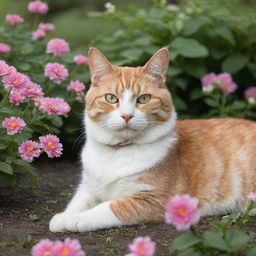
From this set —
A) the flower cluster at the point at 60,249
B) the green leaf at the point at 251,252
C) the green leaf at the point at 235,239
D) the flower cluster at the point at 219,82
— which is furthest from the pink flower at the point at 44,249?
the flower cluster at the point at 219,82

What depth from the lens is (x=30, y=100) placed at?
4004mm

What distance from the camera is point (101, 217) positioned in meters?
3.55

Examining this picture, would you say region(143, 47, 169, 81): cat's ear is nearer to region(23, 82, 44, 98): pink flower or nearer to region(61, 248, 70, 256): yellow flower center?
region(23, 82, 44, 98): pink flower

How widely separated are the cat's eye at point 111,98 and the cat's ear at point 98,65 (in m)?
0.21

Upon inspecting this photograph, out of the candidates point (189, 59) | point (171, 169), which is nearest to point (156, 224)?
point (171, 169)

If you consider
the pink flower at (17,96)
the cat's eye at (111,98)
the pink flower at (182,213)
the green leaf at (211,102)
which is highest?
the pink flower at (182,213)

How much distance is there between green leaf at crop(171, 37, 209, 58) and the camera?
18.7ft

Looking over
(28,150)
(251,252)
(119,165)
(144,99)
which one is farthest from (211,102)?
(251,252)

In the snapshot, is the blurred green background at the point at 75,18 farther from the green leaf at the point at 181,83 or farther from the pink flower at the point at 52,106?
the pink flower at the point at 52,106

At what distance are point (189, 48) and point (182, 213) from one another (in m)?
3.47

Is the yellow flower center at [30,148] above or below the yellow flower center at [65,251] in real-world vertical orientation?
below

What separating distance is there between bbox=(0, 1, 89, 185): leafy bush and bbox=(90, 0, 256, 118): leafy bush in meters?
0.71

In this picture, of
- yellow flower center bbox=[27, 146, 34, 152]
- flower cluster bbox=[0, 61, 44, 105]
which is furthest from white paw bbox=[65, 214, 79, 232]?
flower cluster bbox=[0, 61, 44, 105]

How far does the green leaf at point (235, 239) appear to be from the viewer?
8.93 feet
